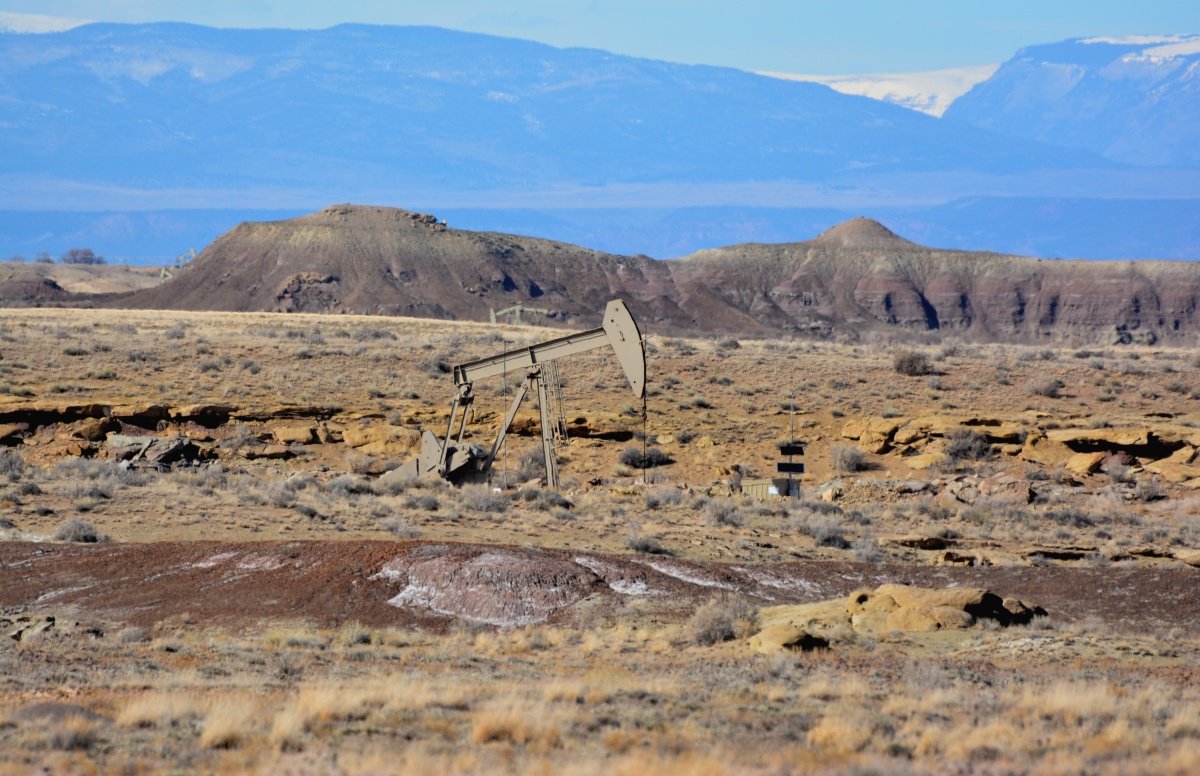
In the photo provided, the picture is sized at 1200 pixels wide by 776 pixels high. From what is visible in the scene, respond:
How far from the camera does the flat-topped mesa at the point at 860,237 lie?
119938 mm

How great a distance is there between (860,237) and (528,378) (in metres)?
103

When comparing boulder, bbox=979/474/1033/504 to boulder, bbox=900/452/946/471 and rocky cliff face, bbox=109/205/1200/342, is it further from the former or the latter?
rocky cliff face, bbox=109/205/1200/342

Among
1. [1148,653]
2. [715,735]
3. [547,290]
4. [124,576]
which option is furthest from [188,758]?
[547,290]

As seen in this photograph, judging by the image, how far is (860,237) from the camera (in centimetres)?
12256

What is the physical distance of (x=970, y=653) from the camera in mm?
13648

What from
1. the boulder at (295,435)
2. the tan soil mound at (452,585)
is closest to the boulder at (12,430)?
the boulder at (295,435)

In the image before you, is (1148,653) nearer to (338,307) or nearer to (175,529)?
(175,529)

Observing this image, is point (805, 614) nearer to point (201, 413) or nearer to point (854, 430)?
point (854, 430)

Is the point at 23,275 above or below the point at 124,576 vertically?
above

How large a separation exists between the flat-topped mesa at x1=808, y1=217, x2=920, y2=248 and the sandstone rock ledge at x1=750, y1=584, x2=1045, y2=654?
349 ft

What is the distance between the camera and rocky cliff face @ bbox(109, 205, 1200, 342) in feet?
318

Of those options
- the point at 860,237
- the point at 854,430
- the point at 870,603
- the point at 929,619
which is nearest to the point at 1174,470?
the point at 854,430

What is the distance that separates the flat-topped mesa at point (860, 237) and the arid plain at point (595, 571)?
7911cm

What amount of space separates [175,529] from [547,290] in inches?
3338
